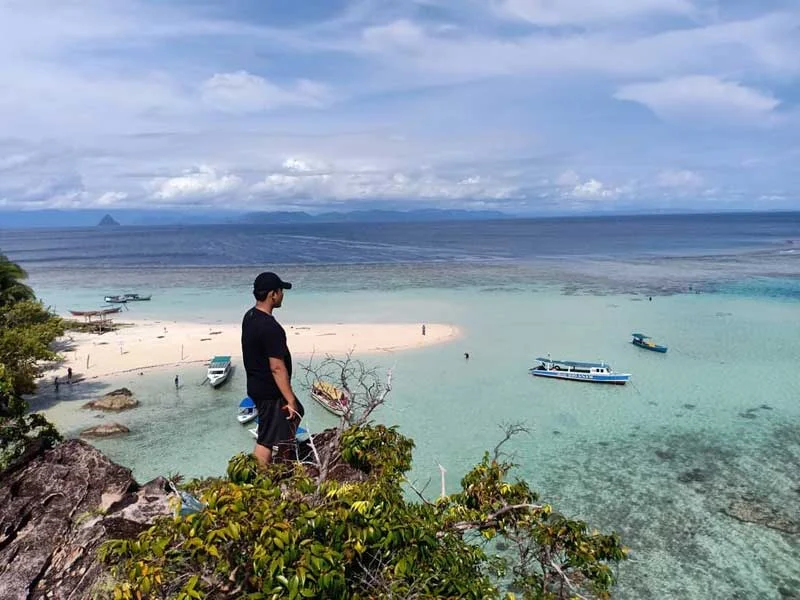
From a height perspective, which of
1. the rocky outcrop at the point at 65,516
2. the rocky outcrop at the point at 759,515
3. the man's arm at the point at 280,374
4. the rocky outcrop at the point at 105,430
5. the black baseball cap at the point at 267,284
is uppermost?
the black baseball cap at the point at 267,284

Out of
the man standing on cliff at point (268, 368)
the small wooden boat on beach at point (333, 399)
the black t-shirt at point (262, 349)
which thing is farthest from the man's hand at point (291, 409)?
the small wooden boat on beach at point (333, 399)

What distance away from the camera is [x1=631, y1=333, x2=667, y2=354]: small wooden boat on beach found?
122 feet

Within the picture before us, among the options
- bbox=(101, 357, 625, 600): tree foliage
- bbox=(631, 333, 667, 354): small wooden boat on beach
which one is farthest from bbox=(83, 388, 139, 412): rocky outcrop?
bbox=(631, 333, 667, 354): small wooden boat on beach

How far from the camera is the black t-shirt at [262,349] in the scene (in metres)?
6.39

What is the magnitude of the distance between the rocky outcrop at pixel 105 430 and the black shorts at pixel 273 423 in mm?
20738

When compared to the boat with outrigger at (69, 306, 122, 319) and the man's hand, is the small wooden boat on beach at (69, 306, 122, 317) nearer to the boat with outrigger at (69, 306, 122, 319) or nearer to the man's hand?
the boat with outrigger at (69, 306, 122, 319)

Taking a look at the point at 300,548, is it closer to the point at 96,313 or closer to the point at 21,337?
the point at 21,337

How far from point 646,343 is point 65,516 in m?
37.5

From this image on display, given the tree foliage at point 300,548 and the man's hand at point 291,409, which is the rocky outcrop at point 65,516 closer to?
the tree foliage at point 300,548

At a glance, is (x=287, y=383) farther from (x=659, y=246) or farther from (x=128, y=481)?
(x=659, y=246)

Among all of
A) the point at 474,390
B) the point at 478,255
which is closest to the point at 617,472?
the point at 474,390

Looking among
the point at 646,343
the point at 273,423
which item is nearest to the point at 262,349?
the point at 273,423

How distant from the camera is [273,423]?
6785 mm

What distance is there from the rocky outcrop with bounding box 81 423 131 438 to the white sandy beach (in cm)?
964
